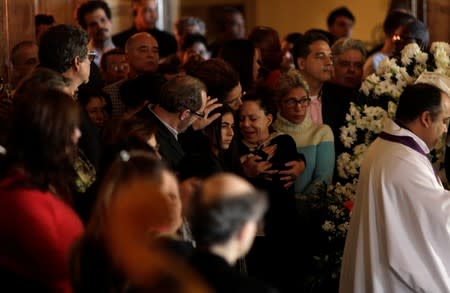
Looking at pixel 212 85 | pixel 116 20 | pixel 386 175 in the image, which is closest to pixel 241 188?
pixel 386 175

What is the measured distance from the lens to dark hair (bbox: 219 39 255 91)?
905 cm

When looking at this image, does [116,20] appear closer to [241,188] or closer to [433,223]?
[433,223]

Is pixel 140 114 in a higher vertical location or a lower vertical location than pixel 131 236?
lower

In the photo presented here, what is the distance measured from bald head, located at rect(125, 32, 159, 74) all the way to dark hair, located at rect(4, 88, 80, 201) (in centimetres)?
431

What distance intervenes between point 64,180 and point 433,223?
2.54 meters

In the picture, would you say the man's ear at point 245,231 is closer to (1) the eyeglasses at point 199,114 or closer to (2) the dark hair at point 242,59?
(1) the eyeglasses at point 199,114

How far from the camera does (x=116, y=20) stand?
45.7 feet

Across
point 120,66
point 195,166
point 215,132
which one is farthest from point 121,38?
point 195,166

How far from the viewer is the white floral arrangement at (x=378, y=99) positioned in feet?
26.2

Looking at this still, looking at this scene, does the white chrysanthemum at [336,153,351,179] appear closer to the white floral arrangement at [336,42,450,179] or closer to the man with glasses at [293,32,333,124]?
Answer: the white floral arrangement at [336,42,450,179]

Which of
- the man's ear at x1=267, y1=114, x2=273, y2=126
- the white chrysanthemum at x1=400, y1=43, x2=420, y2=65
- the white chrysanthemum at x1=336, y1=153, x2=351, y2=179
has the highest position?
the white chrysanthemum at x1=400, y1=43, x2=420, y2=65

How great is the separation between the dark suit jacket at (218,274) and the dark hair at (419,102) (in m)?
2.90

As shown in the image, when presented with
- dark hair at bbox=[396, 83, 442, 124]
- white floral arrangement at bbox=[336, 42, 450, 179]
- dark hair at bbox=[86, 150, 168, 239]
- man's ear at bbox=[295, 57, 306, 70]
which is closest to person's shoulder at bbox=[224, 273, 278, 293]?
dark hair at bbox=[86, 150, 168, 239]

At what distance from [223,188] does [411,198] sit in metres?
2.93
